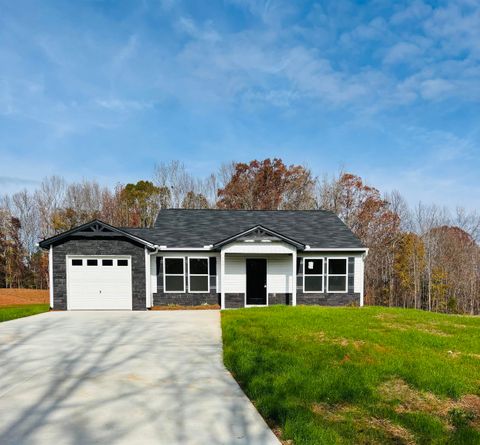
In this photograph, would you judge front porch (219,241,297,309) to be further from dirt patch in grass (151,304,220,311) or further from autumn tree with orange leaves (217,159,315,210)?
autumn tree with orange leaves (217,159,315,210)

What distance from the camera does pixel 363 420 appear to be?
3.85 metres

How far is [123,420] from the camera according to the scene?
3.80 meters

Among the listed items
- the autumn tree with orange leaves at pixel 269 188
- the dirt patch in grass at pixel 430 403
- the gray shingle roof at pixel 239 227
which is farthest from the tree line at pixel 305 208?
the dirt patch in grass at pixel 430 403

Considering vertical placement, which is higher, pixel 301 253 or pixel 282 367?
pixel 301 253

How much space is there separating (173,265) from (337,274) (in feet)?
23.7

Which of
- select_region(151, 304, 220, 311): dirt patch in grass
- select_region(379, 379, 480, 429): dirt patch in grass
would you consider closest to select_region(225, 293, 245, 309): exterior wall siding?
select_region(151, 304, 220, 311): dirt patch in grass

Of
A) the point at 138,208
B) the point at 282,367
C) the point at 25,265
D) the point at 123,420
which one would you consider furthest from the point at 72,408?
the point at 25,265

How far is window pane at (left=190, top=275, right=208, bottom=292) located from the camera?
15152mm

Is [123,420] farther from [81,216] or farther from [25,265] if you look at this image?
[25,265]

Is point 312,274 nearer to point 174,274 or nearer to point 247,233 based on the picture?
point 247,233

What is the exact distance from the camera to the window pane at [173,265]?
15.2 metres

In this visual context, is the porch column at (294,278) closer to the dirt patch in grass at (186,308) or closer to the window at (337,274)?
the window at (337,274)

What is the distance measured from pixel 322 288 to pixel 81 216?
78.4 feet

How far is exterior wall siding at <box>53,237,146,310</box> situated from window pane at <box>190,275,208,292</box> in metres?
2.07
